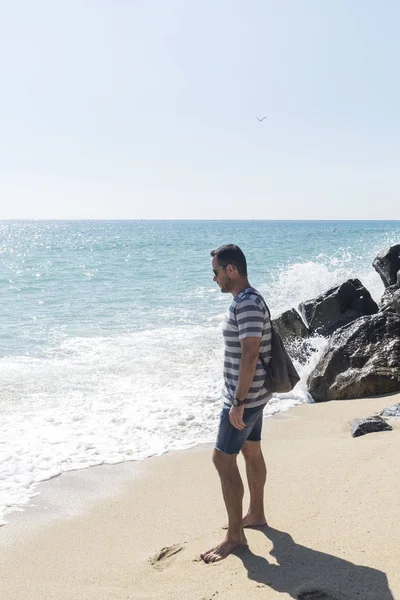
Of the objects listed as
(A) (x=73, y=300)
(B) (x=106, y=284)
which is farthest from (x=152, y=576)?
(B) (x=106, y=284)

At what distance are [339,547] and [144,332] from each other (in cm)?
1043

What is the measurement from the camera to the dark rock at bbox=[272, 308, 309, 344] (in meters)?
11.0

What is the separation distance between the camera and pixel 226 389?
13.3ft

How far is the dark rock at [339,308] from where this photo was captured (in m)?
11.1

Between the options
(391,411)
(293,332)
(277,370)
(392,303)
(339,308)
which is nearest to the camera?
(277,370)

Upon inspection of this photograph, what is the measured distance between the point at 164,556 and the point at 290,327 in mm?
7212

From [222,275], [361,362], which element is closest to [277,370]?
[222,275]

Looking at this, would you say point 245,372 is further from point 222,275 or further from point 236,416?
point 222,275

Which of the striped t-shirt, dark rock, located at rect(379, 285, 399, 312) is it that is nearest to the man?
the striped t-shirt

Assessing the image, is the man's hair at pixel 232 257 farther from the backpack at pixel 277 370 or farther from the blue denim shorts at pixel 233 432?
the blue denim shorts at pixel 233 432

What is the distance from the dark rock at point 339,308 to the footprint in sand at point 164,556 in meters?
7.24

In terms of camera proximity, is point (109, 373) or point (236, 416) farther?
Result: point (109, 373)

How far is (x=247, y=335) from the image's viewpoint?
3746mm

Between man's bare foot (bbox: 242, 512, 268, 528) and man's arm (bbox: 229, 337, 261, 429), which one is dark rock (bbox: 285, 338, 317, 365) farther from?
man's arm (bbox: 229, 337, 261, 429)
